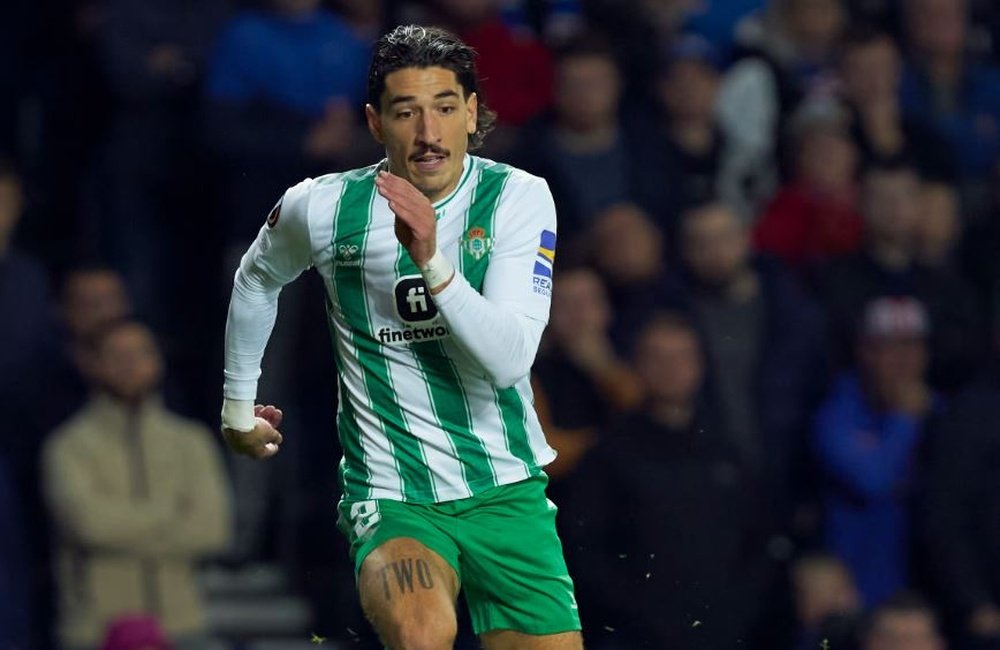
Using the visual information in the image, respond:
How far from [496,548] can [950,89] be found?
6820 millimetres

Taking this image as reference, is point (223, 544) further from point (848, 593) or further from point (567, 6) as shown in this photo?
point (567, 6)

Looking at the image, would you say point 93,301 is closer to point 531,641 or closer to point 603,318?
point 603,318

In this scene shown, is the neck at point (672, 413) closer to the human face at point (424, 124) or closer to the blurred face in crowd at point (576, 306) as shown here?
the blurred face in crowd at point (576, 306)

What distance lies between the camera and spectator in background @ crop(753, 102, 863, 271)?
430 inches

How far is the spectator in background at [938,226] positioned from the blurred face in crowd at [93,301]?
13.6ft

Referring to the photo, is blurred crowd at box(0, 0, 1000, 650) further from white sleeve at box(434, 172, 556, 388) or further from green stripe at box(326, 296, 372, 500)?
white sleeve at box(434, 172, 556, 388)

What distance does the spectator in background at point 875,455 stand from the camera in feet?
33.1

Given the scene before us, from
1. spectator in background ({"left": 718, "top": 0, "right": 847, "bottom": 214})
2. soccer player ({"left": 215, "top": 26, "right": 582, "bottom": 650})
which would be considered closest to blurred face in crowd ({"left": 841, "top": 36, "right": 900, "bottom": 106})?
spectator in background ({"left": 718, "top": 0, "right": 847, "bottom": 214})

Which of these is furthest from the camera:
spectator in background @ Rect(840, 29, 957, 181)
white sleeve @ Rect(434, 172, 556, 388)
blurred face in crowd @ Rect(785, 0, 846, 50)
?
blurred face in crowd @ Rect(785, 0, 846, 50)

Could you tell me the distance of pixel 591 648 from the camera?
9141 mm

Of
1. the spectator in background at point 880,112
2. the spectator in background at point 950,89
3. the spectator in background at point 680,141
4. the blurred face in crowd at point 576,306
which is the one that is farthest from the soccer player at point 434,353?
the spectator in background at point 950,89

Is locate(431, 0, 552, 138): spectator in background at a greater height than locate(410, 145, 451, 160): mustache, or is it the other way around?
locate(431, 0, 552, 138): spectator in background

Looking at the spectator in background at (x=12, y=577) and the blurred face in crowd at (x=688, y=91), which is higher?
the blurred face in crowd at (x=688, y=91)

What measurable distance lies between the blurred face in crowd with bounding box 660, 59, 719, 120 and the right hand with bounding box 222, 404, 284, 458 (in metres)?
5.15
